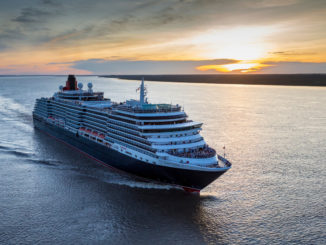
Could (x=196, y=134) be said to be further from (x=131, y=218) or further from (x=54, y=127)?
(x=54, y=127)

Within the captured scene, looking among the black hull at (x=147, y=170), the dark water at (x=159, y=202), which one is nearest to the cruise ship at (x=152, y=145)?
the black hull at (x=147, y=170)

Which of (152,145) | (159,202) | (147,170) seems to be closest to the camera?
(159,202)

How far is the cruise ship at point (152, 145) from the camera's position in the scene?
93.2 feet

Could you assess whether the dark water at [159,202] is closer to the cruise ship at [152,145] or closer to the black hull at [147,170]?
the black hull at [147,170]

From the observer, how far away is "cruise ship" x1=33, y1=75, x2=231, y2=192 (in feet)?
93.2

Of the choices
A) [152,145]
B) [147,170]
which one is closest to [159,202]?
[147,170]

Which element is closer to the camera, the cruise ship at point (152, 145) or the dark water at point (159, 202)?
the dark water at point (159, 202)

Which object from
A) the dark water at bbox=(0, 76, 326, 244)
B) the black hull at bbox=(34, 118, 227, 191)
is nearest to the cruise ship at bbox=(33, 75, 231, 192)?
the black hull at bbox=(34, 118, 227, 191)

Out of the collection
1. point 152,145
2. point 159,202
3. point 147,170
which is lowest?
point 159,202

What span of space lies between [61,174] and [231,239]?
2349 cm

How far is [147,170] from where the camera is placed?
30.5m

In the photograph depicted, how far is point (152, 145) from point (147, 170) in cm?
315

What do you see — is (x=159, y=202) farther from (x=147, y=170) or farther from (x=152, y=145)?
(x=152, y=145)

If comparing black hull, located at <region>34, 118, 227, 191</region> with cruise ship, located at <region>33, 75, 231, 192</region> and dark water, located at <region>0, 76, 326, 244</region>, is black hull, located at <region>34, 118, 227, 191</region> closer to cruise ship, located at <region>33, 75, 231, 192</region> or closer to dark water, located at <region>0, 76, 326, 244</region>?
cruise ship, located at <region>33, 75, 231, 192</region>
